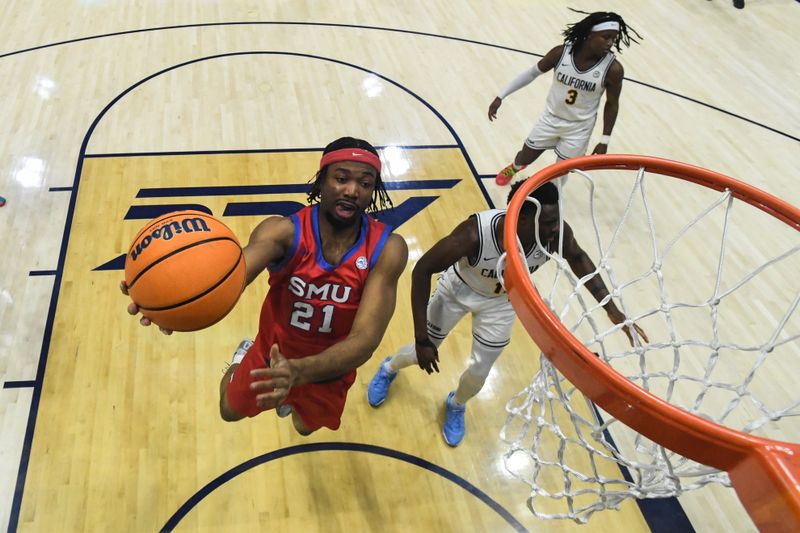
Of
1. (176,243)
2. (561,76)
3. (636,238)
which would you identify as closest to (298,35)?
(561,76)

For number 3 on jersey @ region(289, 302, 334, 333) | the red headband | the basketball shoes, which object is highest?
the red headband

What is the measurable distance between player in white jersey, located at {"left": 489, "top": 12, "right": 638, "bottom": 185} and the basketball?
2.91m

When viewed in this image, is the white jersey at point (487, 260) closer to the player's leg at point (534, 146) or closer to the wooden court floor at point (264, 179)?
the wooden court floor at point (264, 179)

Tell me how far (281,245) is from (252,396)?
2.47ft

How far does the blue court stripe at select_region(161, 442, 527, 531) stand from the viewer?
9.86 ft

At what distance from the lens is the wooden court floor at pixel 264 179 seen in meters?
3.11

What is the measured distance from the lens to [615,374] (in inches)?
63.8

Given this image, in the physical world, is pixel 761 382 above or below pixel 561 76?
below

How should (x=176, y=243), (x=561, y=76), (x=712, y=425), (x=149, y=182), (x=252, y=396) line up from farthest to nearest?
(x=149, y=182) → (x=561, y=76) → (x=252, y=396) → (x=176, y=243) → (x=712, y=425)

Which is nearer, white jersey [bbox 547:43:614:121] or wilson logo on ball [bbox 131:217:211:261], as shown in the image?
wilson logo on ball [bbox 131:217:211:261]

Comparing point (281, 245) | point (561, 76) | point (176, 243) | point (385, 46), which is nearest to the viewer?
point (176, 243)

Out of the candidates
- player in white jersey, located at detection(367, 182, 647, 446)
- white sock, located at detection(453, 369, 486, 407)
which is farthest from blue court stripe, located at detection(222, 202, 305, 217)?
white sock, located at detection(453, 369, 486, 407)

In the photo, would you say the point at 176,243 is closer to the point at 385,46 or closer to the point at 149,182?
the point at 149,182

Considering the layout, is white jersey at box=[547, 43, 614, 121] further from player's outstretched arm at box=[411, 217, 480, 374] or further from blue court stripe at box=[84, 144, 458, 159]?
player's outstretched arm at box=[411, 217, 480, 374]
